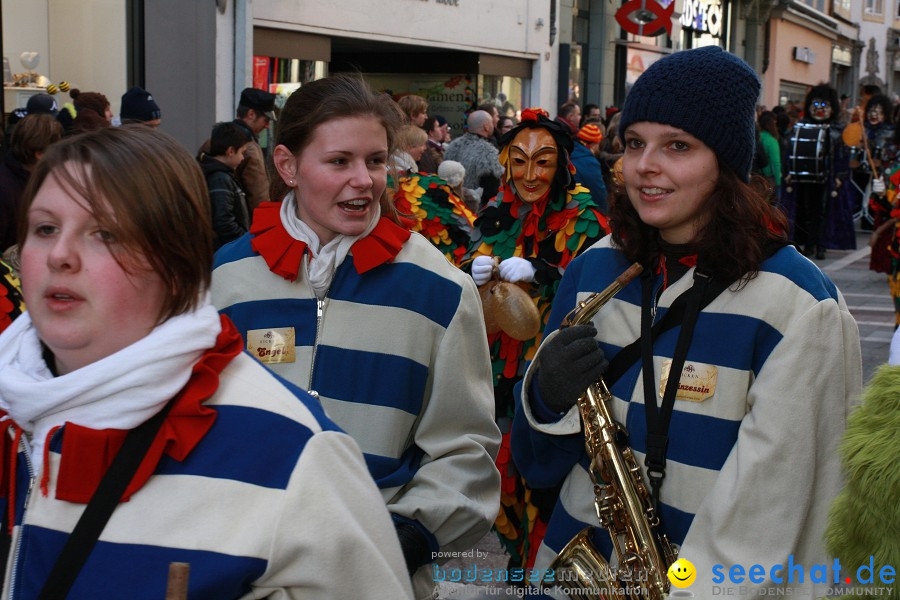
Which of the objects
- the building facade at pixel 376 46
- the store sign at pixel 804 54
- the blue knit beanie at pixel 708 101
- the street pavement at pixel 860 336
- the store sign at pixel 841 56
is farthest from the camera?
the store sign at pixel 841 56

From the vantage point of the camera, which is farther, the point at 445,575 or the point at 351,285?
the point at 445,575

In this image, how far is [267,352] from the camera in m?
2.96

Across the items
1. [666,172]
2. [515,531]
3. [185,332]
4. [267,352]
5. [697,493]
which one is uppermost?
[666,172]

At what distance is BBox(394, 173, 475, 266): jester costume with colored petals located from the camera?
20.9ft

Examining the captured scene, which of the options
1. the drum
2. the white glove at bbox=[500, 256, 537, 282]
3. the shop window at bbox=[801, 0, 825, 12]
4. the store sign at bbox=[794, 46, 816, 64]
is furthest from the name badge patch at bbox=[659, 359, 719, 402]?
the shop window at bbox=[801, 0, 825, 12]

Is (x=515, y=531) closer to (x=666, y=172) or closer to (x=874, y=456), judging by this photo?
(x=666, y=172)

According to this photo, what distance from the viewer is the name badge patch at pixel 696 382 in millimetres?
2580

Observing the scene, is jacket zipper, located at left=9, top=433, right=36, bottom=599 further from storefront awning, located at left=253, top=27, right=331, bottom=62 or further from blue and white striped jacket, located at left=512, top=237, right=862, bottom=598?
storefront awning, located at left=253, top=27, right=331, bottom=62

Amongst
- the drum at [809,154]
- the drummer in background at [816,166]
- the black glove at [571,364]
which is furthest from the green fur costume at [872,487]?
the drum at [809,154]

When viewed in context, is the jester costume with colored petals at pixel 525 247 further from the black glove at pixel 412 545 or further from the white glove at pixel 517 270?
the black glove at pixel 412 545

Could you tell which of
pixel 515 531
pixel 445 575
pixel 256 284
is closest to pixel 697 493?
pixel 256 284

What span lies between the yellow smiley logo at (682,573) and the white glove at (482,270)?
2.34 meters

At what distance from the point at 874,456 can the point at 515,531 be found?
108 inches

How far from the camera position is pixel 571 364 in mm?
2701
